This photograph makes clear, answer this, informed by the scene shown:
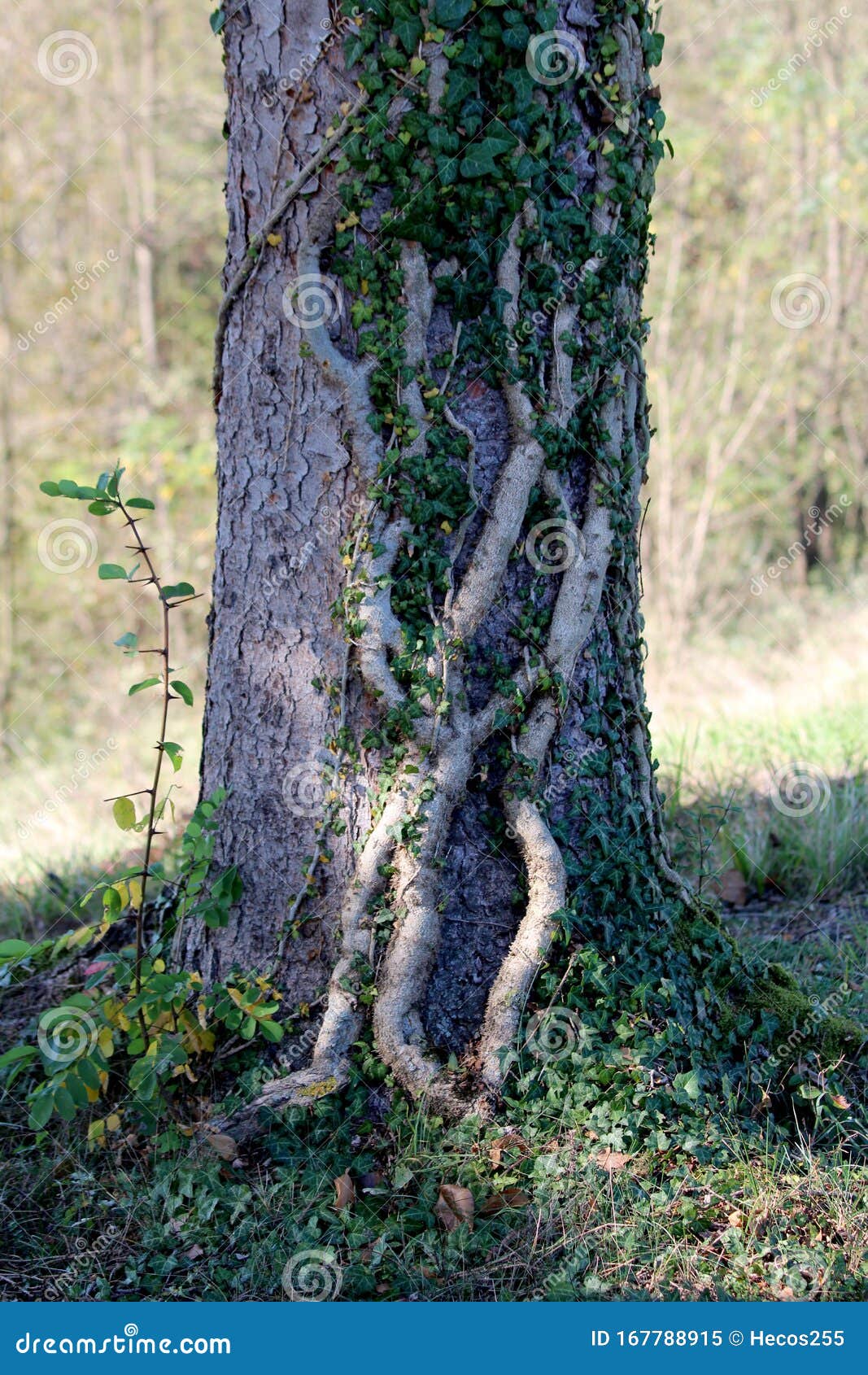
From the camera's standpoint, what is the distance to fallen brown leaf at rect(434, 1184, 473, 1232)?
1.99 metres

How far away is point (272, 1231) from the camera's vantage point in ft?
6.57

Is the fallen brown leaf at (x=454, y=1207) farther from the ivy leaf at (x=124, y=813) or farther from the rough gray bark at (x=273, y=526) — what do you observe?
the ivy leaf at (x=124, y=813)

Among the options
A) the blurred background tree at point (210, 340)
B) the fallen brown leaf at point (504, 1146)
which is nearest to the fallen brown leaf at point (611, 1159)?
the fallen brown leaf at point (504, 1146)

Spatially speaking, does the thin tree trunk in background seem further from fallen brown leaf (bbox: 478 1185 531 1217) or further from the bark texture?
fallen brown leaf (bbox: 478 1185 531 1217)

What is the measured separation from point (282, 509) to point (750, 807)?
2062 mm

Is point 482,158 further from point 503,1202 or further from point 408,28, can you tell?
point 503,1202

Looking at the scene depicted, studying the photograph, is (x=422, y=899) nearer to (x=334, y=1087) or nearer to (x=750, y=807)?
(x=334, y=1087)

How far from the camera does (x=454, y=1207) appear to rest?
2.00 metres

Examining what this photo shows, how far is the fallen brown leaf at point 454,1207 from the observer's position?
1.99m

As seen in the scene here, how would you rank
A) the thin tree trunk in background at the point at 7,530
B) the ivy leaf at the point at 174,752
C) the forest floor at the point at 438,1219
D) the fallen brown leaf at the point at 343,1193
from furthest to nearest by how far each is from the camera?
the thin tree trunk in background at the point at 7,530
the ivy leaf at the point at 174,752
the fallen brown leaf at the point at 343,1193
the forest floor at the point at 438,1219

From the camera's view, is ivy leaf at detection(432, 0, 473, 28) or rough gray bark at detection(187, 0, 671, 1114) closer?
ivy leaf at detection(432, 0, 473, 28)

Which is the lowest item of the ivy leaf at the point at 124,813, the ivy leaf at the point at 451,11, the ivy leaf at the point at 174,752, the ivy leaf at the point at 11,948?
the ivy leaf at the point at 11,948

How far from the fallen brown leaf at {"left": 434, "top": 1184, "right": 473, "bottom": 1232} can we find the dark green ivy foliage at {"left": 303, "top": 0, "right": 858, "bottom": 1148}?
238 millimetres

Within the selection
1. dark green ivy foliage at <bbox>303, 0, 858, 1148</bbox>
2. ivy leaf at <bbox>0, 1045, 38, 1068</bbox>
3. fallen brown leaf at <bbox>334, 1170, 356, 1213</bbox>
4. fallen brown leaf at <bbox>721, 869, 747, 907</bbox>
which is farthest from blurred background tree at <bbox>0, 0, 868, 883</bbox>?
fallen brown leaf at <bbox>334, 1170, 356, 1213</bbox>
